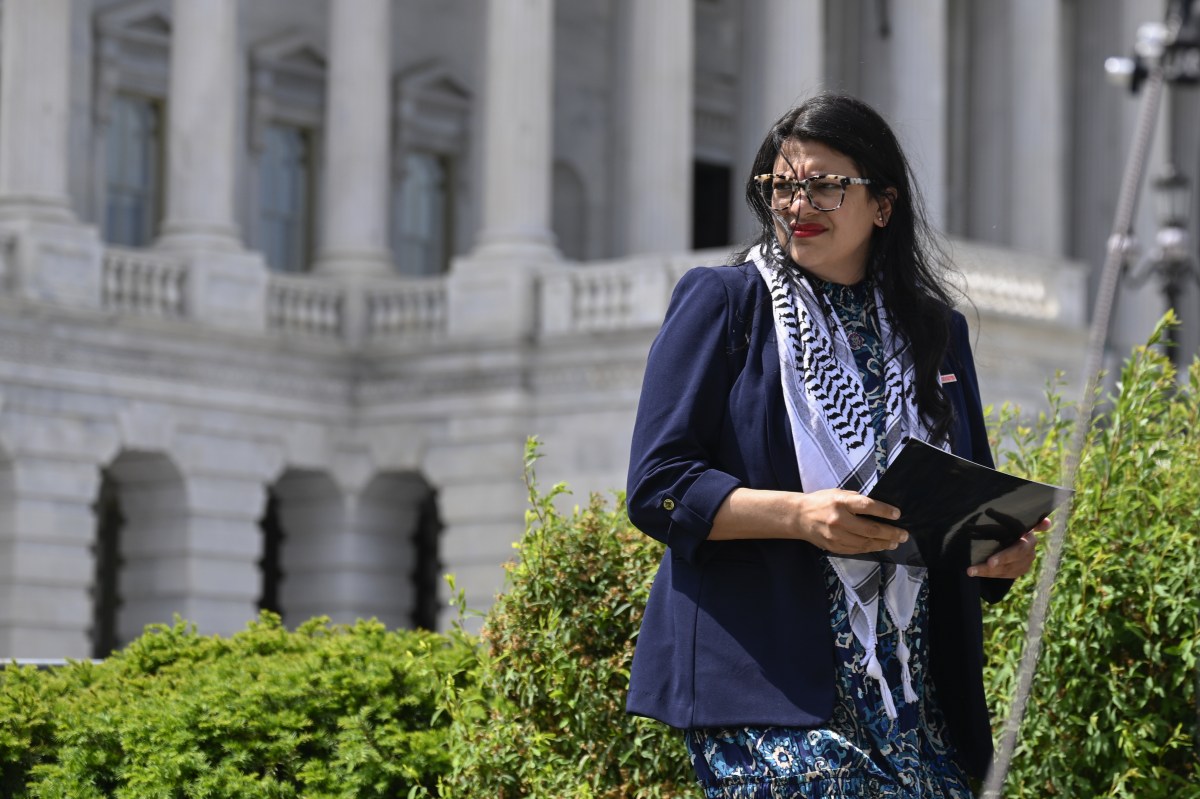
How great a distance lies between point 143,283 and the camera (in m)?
32.1

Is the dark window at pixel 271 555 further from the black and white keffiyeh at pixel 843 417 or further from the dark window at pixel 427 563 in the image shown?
the black and white keffiyeh at pixel 843 417

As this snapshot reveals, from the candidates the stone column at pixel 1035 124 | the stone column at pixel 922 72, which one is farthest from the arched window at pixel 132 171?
the stone column at pixel 1035 124

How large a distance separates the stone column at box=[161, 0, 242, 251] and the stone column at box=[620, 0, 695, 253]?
6057 mm

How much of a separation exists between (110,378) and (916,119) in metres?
13.0

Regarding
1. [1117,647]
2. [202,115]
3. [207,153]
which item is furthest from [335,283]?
[1117,647]

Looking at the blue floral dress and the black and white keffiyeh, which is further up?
the black and white keffiyeh

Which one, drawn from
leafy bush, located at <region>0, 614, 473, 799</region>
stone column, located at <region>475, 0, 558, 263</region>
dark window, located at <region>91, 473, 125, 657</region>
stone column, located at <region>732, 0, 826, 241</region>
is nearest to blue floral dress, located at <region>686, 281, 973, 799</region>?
leafy bush, located at <region>0, 614, 473, 799</region>

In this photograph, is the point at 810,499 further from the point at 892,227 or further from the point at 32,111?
the point at 32,111

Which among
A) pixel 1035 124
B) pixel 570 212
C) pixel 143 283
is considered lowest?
pixel 143 283

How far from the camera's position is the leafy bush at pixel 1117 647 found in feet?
25.9

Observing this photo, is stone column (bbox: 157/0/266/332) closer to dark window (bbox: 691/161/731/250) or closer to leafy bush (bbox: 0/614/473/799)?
dark window (bbox: 691/161/731/250)

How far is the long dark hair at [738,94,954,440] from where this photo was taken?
608 cm

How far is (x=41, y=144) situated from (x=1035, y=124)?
16911 millimetres

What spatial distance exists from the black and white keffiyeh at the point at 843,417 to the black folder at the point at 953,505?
3.8 inches
